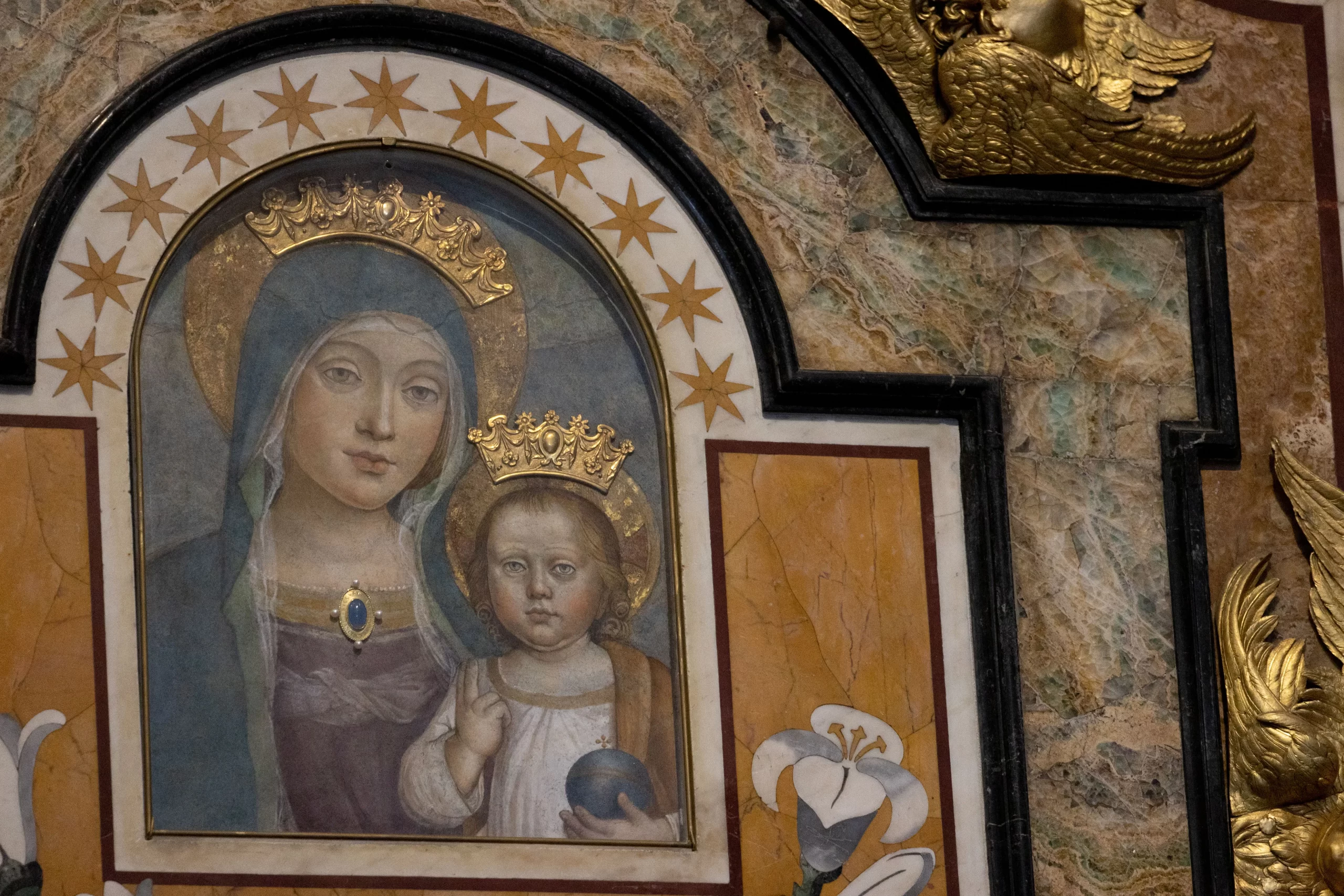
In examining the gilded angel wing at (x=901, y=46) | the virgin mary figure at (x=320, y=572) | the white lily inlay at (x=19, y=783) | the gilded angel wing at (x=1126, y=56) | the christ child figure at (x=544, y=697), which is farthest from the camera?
the gilded angel wing at (x=1126, y=56)

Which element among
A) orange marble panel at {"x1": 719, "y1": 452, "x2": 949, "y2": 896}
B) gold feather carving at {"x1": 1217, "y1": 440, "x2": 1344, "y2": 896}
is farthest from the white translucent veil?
gold feather carving at {"x1": 1217, "y1": 440, "x2": 1344, "y2": 896}

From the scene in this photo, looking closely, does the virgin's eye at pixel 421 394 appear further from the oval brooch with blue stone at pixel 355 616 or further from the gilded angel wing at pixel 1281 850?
the gilded angel wing at pixel 1281 850

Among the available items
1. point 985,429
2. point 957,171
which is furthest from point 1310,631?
point 957,171

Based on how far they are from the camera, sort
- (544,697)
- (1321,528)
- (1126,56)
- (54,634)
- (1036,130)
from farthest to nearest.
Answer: (1126,56)
(1036,130)
(1321,528)
(544,697)
(54,634)

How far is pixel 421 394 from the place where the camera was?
773 cm

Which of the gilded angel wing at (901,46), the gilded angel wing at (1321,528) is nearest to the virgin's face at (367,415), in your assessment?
the gilded angel wing at (901,46)

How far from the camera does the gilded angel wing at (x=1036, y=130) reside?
8.03 metres

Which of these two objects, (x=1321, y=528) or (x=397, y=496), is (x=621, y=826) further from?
(x=1321, y=528)

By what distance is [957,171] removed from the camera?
316 inches

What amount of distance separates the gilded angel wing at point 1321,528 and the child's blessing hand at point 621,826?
1929mm

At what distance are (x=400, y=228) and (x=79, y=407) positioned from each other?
3.37ft

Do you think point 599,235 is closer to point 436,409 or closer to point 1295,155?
point 436,409

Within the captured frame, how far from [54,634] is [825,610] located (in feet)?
6.55

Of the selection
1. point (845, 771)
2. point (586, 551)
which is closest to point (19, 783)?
point (586, 551)
